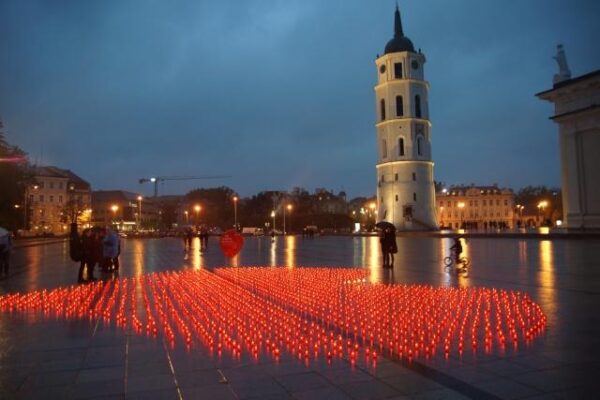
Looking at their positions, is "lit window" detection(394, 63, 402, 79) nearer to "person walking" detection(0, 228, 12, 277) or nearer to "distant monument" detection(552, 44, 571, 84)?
"distant monument" detection(552, 44, 571, 84)

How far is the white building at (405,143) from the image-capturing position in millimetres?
78062

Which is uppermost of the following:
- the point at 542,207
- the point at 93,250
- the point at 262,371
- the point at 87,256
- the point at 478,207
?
the point at 478,207

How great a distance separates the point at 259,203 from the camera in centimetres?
12938

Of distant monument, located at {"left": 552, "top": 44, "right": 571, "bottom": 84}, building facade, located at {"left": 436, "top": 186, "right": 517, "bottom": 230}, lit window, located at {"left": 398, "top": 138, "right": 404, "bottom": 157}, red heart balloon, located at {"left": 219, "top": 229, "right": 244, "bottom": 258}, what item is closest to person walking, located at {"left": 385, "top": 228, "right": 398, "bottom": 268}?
red heart balloon, located at {"left": 219, "top": 229, "right": 244, "bottom": 258}

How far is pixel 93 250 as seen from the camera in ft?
53.0

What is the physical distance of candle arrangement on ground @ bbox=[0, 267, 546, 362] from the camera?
6840 mm

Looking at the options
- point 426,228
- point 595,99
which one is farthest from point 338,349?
point 426,228

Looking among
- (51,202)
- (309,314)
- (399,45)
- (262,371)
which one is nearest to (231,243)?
(309,314)

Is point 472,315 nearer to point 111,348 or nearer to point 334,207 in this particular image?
point 111,348

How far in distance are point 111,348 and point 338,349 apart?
3078 millimetres

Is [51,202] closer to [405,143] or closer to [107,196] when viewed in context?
[107,196]

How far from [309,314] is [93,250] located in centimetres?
974

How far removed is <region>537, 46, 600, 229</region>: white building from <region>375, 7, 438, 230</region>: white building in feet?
110

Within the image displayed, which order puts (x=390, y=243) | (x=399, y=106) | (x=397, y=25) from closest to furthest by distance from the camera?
(x=390, y=243) < (x=399, y=106) < (x=397, y=25)
